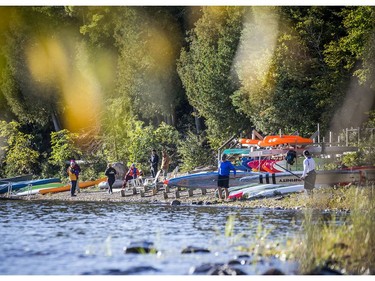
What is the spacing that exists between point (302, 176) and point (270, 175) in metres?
2.55

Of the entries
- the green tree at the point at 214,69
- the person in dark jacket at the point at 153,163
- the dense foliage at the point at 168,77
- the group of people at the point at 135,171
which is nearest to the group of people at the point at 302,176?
the dense foliage at the point at 168,77

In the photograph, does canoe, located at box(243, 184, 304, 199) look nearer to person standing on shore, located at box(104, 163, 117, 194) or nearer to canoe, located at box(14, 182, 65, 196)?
person standing on shore, located at box(104, 163, 117, 194)

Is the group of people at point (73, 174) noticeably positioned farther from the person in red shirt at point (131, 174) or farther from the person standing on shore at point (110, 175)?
the person in red shirt at point (131, 174)

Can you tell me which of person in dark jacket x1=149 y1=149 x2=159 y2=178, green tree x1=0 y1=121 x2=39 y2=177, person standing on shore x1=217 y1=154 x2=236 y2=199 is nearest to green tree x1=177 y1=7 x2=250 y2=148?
person in dark jacket x1=149 y1=149 x2=159 y2=178

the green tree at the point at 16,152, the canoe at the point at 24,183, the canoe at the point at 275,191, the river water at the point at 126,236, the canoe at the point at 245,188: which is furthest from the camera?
the canoe at the point at 24,183

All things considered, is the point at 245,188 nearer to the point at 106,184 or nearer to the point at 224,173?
the point at 224,173

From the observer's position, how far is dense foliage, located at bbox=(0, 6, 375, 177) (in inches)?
653

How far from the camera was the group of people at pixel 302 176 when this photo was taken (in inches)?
650

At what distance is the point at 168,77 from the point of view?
21.2 meters

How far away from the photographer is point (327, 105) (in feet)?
62.1

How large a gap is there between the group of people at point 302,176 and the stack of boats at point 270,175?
28 centimetres

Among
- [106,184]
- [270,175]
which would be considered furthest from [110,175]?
[270,175]

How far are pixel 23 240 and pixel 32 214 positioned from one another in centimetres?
489
